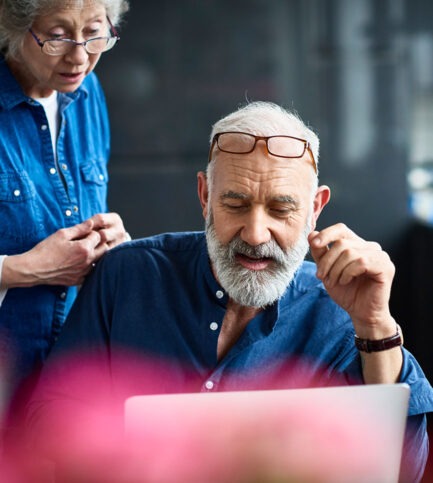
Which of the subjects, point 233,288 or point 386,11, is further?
point 386,11

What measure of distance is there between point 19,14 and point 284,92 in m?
3.11

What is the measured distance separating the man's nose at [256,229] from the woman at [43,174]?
1.46 ft

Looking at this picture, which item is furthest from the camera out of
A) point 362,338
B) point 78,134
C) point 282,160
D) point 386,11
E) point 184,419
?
point 386,11

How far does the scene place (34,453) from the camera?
2.05 metres

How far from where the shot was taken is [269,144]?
197 cm

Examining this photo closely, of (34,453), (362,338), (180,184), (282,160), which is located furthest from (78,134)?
(180,184)

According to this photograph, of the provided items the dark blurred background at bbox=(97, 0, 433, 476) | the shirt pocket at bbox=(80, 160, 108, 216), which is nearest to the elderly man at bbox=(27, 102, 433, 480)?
the shirt pocket at bbox=(80, 160, 108, 216)

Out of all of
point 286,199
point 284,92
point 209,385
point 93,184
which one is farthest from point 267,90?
point 209,385

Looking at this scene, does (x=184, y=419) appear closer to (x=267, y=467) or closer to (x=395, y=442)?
(x=267, y=467)

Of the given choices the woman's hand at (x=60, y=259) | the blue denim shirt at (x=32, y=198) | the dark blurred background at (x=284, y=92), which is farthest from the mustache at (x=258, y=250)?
the dark blurred background at (x=284, y=92)

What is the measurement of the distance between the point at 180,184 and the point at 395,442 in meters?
3.90

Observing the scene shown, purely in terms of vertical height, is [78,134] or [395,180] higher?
[78,134]

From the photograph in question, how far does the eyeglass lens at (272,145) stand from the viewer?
6.46 feet

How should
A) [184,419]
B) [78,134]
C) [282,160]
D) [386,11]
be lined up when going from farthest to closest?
[386,11] → [78,134] → [282,160] → [184,419]
